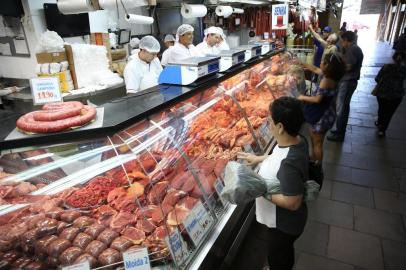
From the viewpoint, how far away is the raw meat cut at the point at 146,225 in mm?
1813

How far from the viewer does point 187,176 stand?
2256mm

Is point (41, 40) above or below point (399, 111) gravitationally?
above

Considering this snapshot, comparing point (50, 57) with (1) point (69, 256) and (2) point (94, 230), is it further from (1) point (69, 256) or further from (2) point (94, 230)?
(1) point (69, 256)

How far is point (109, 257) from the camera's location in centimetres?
161

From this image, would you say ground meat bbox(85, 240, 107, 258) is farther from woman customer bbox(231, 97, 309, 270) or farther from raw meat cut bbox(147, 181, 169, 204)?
woman customer bbox(231, 97, 309, 270)

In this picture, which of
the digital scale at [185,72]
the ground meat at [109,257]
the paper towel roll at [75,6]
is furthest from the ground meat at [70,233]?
the paper towel roll at [75,6]

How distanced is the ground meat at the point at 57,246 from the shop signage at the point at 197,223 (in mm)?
700

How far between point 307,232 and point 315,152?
60.7 inches

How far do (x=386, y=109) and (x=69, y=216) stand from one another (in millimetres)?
5981

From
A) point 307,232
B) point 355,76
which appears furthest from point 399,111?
point 307,232

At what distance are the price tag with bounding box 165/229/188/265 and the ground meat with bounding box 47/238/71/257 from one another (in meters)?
0.57

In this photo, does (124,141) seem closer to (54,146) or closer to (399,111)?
(54,146)

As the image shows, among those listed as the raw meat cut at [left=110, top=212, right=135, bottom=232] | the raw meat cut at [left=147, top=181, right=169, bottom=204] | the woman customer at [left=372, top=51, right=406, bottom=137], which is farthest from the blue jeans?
the raw meat cut at [left=110, top=212, right=135, bottom=232]

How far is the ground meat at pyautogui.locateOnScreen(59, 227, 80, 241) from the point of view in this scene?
1682 mm
